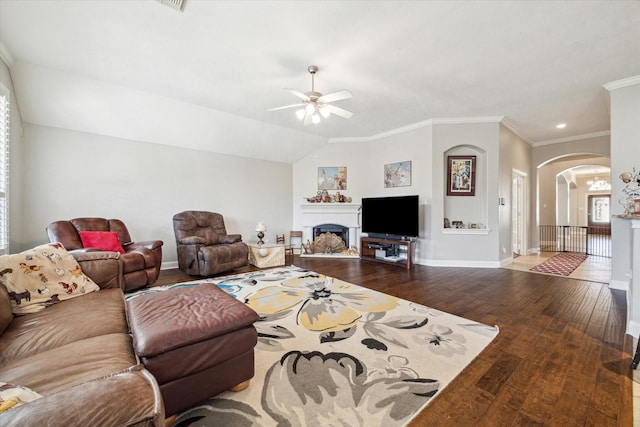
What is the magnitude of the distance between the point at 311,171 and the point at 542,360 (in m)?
5.37

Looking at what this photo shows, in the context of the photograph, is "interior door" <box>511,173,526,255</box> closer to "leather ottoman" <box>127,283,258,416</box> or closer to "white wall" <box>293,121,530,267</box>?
"white wall" <box>293,121,530,267</box>

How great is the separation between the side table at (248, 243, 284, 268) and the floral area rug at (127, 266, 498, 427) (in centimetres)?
167

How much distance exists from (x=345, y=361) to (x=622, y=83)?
16.5ft

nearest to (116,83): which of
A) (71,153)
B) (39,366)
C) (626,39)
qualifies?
(71,153)

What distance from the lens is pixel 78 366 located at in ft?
3.45

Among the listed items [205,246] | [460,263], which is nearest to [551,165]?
[460,263]

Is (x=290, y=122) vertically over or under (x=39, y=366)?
over

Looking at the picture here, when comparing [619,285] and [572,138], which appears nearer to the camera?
[619,285]

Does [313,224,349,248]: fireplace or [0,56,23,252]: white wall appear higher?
[0,56,23,252]: white wall

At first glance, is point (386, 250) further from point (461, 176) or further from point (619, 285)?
point (619, 285)

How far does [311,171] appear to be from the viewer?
6.45 meters

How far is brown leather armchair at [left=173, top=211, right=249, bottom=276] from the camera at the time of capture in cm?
408

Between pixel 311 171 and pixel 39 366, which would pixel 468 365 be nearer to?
pixel 39 366

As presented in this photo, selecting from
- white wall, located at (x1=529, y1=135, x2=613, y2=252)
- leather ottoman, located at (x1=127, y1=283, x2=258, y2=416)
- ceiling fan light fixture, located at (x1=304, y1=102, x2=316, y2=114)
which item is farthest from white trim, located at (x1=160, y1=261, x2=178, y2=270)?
white wall, located at (x1=529, y1=135, x2=613, y2=252)
